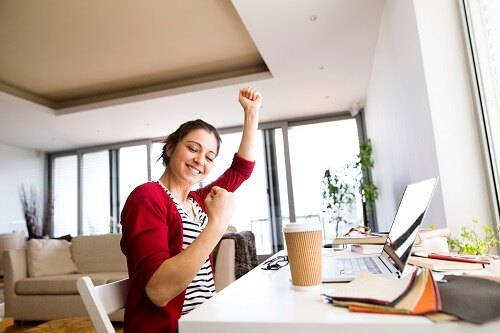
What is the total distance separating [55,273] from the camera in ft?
11.9

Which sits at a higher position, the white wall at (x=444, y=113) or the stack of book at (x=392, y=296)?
the white wall at (x=444, y=113)

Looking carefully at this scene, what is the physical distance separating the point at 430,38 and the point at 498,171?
0.74 meters

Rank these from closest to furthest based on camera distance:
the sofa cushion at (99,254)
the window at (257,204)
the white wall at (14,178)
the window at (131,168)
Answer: the sofa cushion at (99,254)
the window at (257,204)
the white wall at (14,178)
the window at (131,168)

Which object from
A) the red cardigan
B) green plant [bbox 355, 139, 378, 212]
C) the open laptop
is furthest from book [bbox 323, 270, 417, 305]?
A: green plant [bbox 355, 139, 378, 212]

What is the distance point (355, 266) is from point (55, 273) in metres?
3.62

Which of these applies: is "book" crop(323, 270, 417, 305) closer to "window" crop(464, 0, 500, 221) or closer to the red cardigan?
the red cardigan

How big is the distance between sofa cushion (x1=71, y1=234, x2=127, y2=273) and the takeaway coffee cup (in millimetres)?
3324

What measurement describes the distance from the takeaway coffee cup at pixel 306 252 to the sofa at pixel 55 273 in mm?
2699

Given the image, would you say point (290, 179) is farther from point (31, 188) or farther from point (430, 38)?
point (31, 188)

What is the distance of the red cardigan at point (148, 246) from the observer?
30.4 inches

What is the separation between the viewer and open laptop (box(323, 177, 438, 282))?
2.52ft

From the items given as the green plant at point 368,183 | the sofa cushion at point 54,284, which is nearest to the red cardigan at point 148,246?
the sofa cushion at point 54,284

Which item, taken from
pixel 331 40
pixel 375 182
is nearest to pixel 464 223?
pixel 331 40

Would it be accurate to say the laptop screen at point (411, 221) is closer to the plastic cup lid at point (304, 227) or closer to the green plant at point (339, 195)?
the plastic cup lid at point (304, 227)
